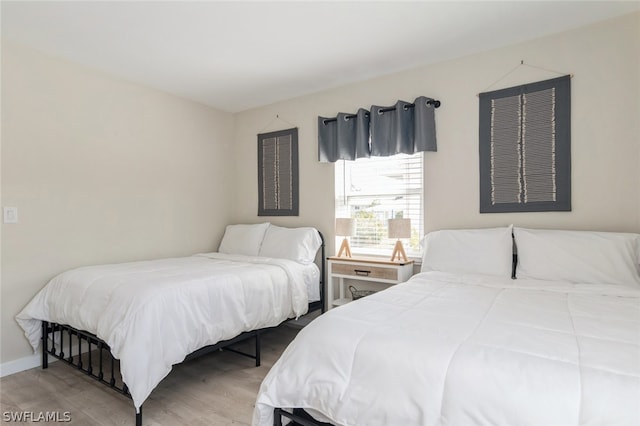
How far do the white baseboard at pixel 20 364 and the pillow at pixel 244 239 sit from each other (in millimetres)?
1837

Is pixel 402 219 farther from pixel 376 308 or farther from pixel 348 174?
pixel 376 308

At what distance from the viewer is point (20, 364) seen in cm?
276

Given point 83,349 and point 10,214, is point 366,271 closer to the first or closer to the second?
point 83,349

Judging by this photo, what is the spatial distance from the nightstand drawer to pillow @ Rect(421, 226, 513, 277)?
1.12 ft

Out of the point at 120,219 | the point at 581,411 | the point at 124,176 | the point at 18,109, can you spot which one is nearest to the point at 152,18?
the point at 18,109

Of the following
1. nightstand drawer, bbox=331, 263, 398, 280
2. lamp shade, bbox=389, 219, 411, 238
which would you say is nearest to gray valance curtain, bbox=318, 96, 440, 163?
lamp shade, bbox=389, 219, 411, 238

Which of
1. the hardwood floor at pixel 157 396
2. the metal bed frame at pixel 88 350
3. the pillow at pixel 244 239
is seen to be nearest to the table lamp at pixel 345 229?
the pillow at pixel 244 239

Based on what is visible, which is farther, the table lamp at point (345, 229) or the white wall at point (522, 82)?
the table lamp at point (345, 229)

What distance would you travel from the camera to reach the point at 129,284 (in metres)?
2.31

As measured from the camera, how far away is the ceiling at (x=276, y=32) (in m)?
2.28

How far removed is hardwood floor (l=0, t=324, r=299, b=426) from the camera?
2119 mm

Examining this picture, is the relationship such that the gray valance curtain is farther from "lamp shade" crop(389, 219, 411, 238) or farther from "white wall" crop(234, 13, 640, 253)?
"lamp shade" crop(389, 219, 411, 238)

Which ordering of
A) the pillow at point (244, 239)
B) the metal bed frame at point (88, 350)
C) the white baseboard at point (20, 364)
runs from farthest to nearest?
the pillow at point (244, 239) → the white baseboard at point (20, 364) → the metal bed frame at point (88, 350)

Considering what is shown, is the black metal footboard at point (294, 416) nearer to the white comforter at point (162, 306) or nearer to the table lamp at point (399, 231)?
the white comforter at point (162, 306)
